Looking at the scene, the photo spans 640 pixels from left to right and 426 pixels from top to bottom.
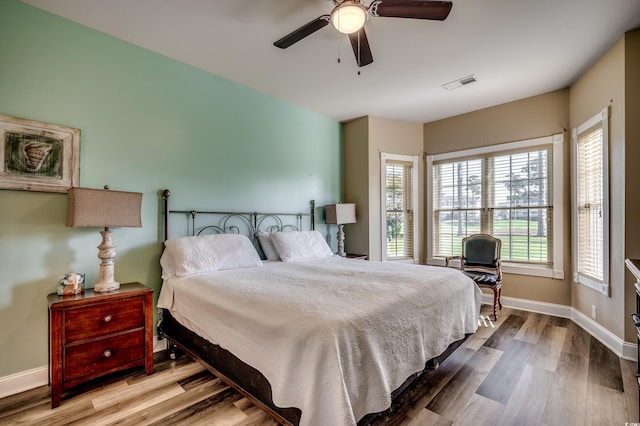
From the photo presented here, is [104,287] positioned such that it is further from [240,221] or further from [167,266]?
[240,221]

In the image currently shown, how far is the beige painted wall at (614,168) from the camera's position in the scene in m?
2.67

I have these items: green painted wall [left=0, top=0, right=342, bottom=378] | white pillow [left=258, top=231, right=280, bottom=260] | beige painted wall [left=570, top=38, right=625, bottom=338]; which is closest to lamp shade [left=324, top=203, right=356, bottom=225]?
green painted wall [left=0, top=0, right=342, bottom=378]

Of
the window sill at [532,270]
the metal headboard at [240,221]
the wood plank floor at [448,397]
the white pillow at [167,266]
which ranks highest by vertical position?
the metal headboard at [240,221]

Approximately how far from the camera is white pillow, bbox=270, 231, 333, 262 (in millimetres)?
3398

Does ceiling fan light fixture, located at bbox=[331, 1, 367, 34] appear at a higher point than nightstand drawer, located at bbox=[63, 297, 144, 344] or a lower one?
higher

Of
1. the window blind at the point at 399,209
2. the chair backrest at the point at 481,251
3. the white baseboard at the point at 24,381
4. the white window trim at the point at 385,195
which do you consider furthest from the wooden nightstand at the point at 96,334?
the chair backrest at the point at 481,251

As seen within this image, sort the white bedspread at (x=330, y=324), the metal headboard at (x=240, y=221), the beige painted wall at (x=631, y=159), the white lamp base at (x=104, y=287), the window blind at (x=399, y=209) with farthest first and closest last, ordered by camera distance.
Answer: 1. the window blind at (x=399, y=209)
2. the metal headboard at (x=240, y=221)
3. the beige painted wall at (x=631, y=159)
4. the white lamp base at (x=104, y=287)
5. the white bedspread at (x=330, y=324)

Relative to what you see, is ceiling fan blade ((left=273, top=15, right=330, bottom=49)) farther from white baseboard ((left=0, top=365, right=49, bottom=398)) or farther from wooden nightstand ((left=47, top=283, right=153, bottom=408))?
white baseboard ((left=0, top=365, right=49, bottom=398))

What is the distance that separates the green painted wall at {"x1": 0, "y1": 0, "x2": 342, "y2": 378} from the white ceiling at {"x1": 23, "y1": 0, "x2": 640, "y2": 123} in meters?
0.21

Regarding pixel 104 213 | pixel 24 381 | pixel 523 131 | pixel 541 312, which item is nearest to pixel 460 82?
pixel 523 131

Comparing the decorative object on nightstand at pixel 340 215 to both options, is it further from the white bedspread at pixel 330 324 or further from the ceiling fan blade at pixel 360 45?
the ceiling fan blade at pixel 360 45

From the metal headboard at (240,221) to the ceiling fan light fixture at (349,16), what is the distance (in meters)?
2.12

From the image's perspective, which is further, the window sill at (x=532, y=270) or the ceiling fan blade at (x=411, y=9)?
the window sill at (x=532, y=270)

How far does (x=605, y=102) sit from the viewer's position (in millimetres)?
2926
